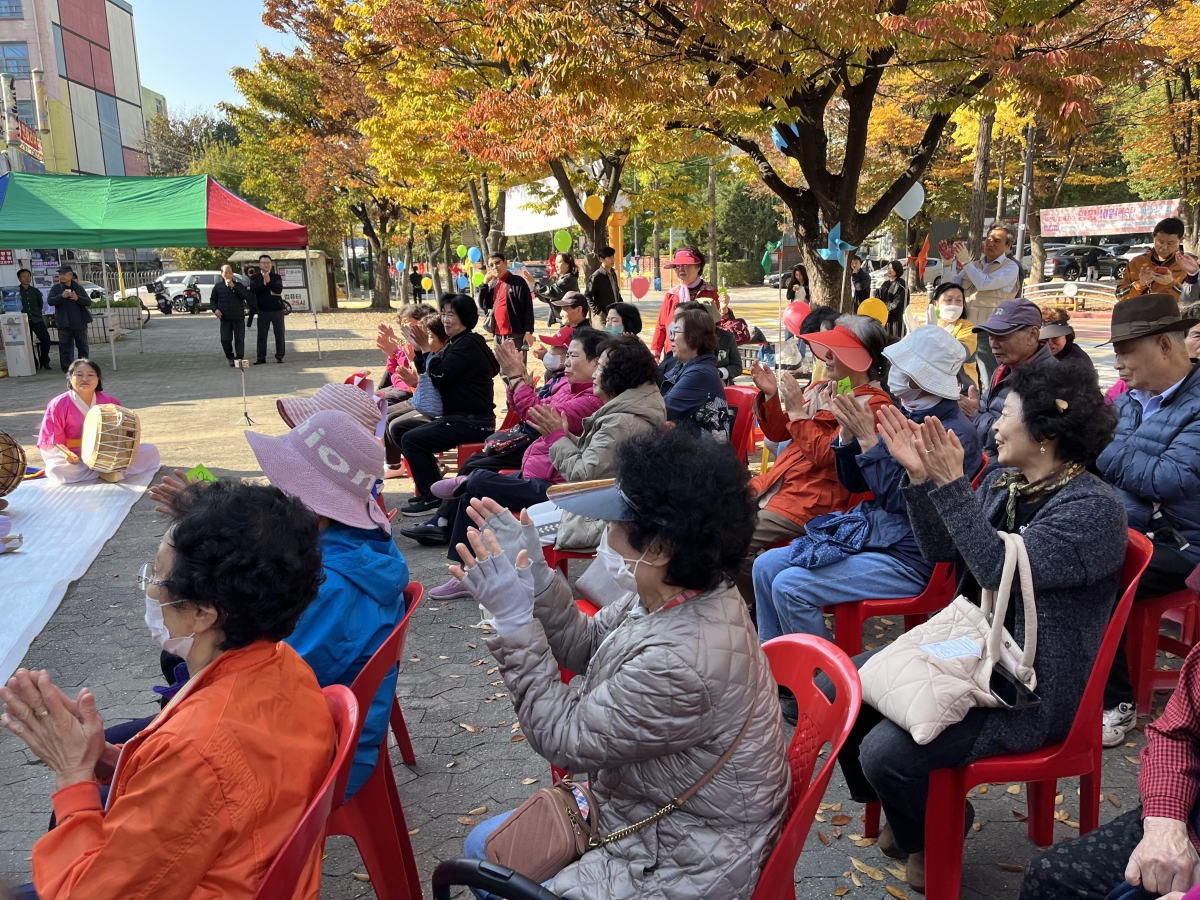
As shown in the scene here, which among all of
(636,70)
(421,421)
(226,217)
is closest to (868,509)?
(421,421)

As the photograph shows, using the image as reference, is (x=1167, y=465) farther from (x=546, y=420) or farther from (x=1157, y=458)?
(x=546, y=420)

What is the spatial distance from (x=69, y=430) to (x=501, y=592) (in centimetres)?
709

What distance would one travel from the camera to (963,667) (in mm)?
2324

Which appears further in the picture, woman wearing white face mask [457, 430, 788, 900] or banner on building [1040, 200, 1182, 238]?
banner on building [1040, 200, 1182, 238]

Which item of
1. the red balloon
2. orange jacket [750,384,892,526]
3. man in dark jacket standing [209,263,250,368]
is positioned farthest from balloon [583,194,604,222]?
orange jacket [750,384,892,526]

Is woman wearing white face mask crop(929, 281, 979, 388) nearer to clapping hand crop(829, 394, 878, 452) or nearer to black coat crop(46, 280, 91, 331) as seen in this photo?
clapping hand crop(829, 394, 878, 452)

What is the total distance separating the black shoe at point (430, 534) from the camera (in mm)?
6137

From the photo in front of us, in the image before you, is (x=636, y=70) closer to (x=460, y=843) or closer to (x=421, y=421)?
(x=421, y=421)

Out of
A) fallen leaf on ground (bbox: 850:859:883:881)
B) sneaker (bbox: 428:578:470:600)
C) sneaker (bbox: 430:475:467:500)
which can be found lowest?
fallen leaf on ground (bbox: 850:859:883:881)

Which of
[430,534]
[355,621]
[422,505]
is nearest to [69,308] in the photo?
[422,505]

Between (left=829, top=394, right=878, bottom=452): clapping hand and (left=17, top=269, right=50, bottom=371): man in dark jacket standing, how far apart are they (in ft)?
55.6

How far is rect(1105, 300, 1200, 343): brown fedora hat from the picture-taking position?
3441 millimetres

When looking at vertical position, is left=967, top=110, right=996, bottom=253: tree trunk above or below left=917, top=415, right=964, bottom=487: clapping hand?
above

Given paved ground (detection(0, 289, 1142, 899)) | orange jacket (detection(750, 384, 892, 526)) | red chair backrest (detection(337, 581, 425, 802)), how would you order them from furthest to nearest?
orange jacket (detection(750, 384, 892, 526)) < paved ground (detection(0, 289, 1142, 899)) < red chair backrest (detection(337, 581, 425, 802))
